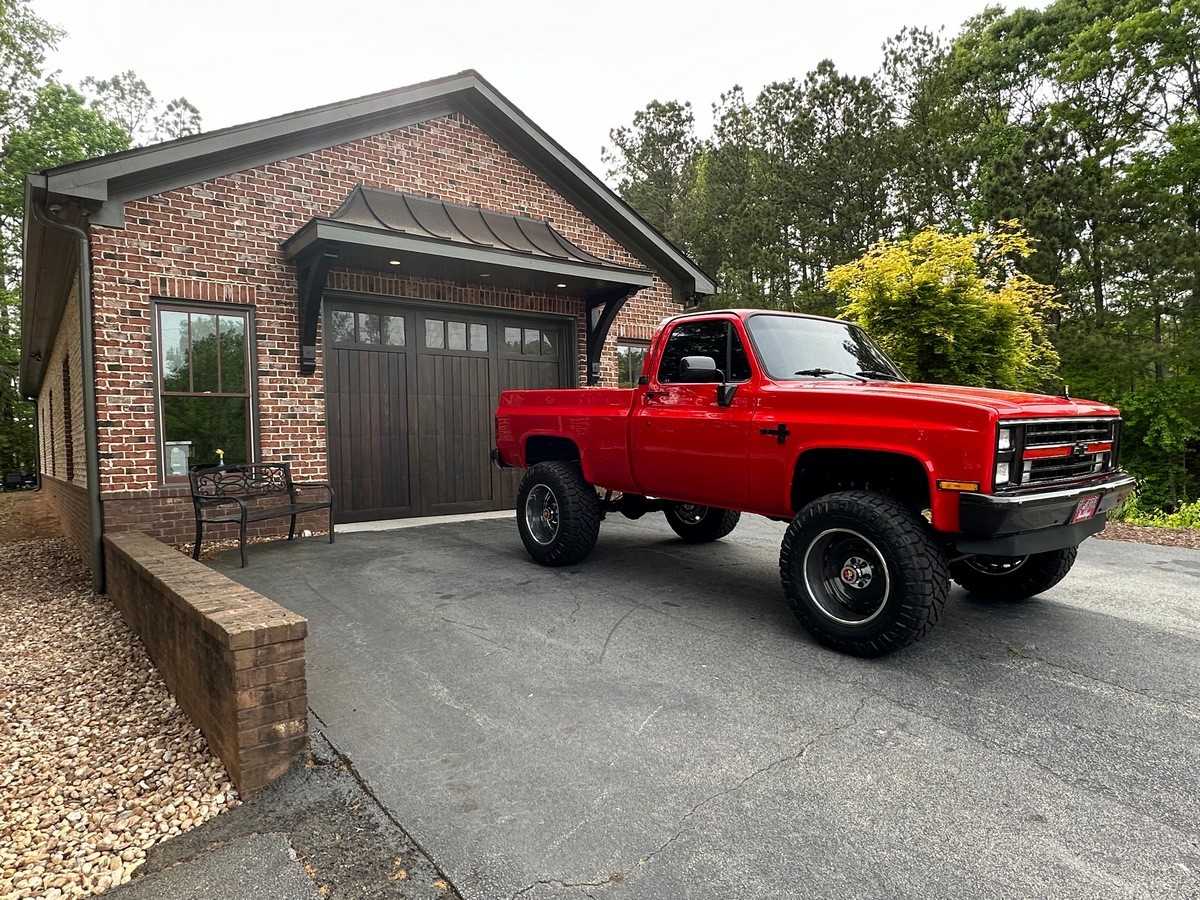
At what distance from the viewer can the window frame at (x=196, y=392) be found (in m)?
6.85

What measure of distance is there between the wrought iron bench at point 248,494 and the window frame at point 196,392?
1.01 feet

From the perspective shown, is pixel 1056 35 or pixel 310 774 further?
pixel 1056 35

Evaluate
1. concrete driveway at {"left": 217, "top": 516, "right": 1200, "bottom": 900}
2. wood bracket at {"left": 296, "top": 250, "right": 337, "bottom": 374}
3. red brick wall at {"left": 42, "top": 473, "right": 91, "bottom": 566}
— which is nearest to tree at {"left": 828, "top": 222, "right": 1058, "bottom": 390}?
concrete driveway at {"left": 217, "top": 516, "right": 1200, "bottom": 900}

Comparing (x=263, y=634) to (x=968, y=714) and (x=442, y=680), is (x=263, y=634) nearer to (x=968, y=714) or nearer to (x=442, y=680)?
(x=442, y=680)

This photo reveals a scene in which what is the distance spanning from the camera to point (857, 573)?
3645mm

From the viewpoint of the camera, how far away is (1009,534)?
3254 mm

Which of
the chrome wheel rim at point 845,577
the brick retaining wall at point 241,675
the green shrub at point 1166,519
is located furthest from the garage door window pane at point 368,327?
the green shrub at point 1166,519

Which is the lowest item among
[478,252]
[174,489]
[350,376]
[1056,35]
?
[174,489]

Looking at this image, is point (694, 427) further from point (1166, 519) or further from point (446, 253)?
point (1166, 519)

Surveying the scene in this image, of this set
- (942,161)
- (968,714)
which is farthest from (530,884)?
(942,161)

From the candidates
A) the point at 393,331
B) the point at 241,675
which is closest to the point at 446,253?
the point at 393,331

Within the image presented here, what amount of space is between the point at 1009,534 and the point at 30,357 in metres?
19.9

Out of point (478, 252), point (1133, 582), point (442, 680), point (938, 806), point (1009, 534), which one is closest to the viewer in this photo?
point (938, 806)

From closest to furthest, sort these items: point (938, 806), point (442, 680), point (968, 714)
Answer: point (938, 806) → point (968, 714) → point (442, 680)
